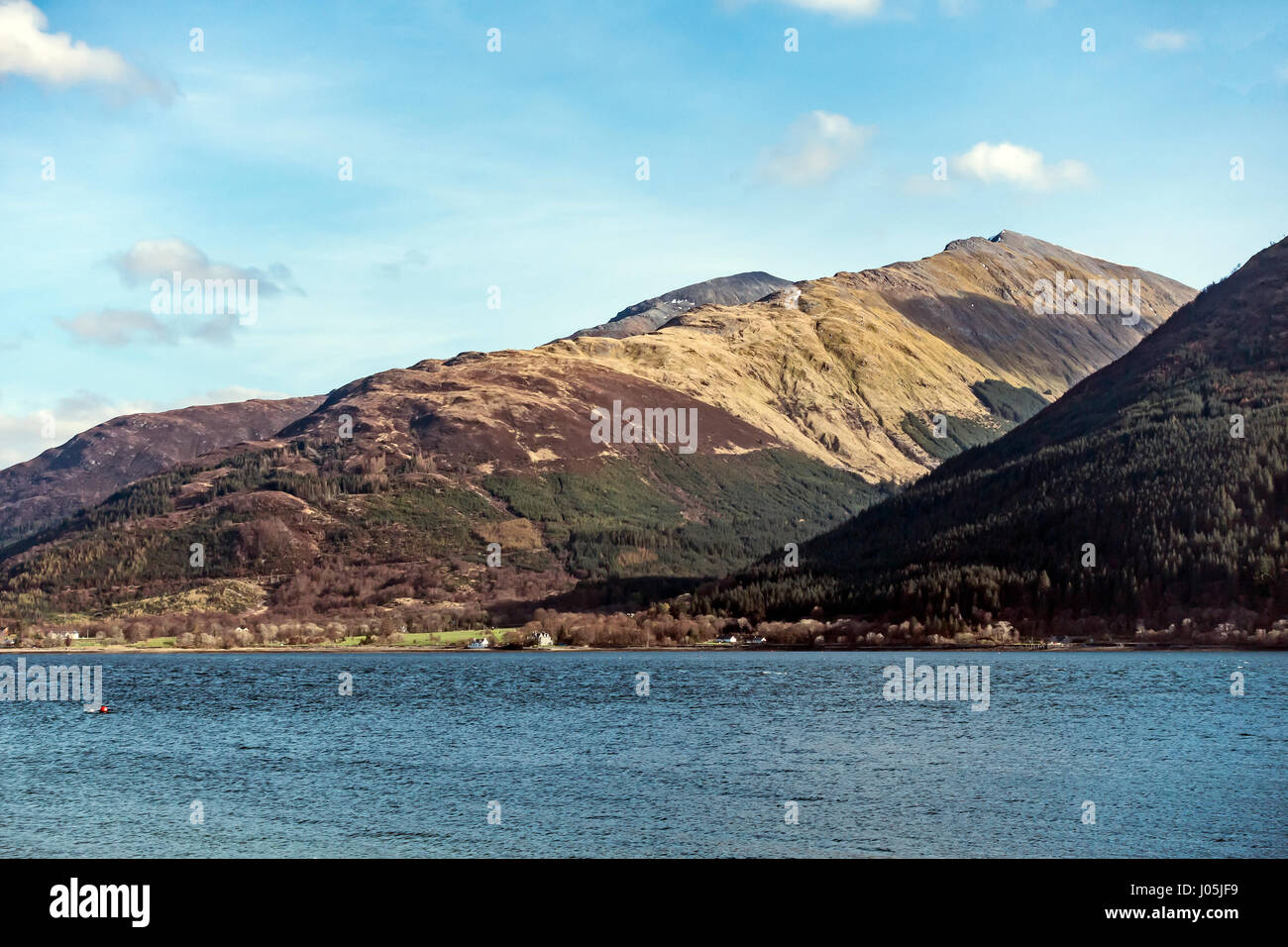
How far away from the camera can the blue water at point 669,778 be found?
74.6m

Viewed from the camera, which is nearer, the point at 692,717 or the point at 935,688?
the point at 692,717

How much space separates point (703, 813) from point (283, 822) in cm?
2752

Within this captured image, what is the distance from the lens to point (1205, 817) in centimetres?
7812

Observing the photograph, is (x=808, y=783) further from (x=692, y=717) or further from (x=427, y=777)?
(x=692, y=717)

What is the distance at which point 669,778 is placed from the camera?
9869cm

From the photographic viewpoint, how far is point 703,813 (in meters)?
82.8

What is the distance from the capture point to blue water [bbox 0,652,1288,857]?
245 ft
